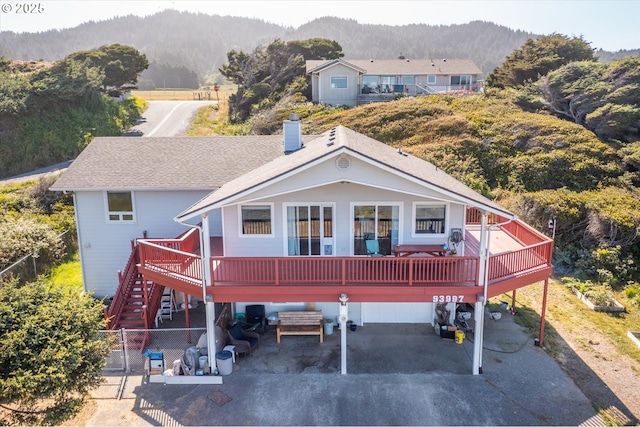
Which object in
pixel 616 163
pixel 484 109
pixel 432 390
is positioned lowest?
pixel 432 390

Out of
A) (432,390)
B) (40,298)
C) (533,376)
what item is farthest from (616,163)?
(40,298)

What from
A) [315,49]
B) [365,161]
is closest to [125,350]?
[365,161]

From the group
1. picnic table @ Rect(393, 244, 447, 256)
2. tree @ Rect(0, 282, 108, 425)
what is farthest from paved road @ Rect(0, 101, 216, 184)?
picnic table @ Rect(393, 244, 447, 256)

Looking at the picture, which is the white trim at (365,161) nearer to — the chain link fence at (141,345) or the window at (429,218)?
the window at (429,218)

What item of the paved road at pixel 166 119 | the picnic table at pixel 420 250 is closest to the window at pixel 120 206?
the picnic table at pixel 420 250

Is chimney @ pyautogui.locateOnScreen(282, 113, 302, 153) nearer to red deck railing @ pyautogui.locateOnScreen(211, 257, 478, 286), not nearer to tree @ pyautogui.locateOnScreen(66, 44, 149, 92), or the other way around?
red deck railing @ pyautogui.locateOnScreen(211, 257, 478, 286)

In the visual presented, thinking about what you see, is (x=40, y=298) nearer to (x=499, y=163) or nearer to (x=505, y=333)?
(x=505, y=333)
